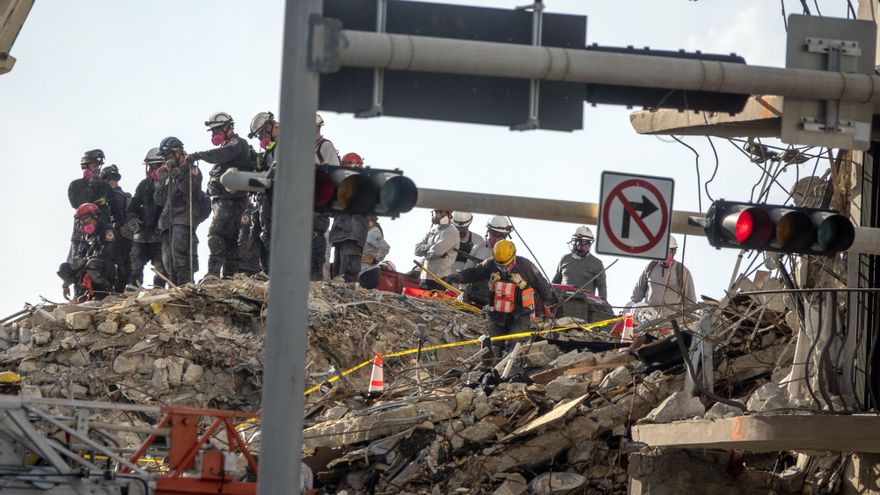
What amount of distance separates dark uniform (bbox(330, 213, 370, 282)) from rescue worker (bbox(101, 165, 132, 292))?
10.7 ft

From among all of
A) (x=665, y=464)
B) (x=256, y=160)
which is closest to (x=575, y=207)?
(x=665, y=464)

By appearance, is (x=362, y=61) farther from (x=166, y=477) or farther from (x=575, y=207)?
(x=166, y=477)

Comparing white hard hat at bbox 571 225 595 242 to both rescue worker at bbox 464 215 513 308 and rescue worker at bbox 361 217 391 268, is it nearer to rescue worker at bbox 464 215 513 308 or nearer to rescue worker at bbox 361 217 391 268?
rescue worker at bbox 464 215 513 308

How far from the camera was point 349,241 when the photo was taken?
934 inches

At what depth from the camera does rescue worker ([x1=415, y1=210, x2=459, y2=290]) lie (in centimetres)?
2466

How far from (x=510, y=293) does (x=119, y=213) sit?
24.0 ft

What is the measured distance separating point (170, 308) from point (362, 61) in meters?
14.1

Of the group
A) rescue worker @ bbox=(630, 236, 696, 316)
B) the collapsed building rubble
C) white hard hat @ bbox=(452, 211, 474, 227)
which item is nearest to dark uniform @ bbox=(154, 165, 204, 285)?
the collapsed building rubble

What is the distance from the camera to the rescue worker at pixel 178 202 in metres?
24.1

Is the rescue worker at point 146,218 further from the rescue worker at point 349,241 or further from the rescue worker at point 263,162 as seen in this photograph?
the rescue worker at point 349,241

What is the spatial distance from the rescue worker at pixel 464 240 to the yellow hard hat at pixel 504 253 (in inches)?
146

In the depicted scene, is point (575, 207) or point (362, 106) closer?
point (362, 106)

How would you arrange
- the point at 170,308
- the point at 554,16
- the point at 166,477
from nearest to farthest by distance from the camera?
the point at 554,16 < the point at 166,477 < the point at 170,308

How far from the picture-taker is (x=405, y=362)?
915 inches
